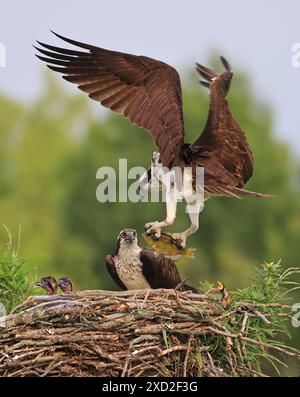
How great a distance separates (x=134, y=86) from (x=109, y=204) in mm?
32859

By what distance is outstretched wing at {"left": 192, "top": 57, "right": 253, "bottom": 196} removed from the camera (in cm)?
1330

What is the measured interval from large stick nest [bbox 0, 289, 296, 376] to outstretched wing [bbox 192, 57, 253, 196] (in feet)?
5.40

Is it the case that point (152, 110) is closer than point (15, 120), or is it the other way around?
point (152, 110)

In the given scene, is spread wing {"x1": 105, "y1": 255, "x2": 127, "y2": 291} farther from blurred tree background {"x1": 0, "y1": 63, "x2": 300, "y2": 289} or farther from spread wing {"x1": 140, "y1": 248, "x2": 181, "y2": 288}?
blurred tree background {"x1": 0, "y1": 63, "x2": 300, "y2": 289}

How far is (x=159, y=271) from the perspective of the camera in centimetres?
1309

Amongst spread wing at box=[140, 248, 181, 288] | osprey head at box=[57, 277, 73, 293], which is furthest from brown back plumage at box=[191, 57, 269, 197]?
osprey head at box=[57, 277, 73, 293]

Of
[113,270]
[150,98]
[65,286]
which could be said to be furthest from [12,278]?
[150,98]

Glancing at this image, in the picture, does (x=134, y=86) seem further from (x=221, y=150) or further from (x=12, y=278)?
(x=12, y=278)

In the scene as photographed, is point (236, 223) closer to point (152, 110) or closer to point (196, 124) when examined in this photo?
point (196, 124)

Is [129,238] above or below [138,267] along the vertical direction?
above

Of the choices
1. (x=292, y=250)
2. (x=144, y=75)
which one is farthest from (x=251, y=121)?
(x=144, y=75)
